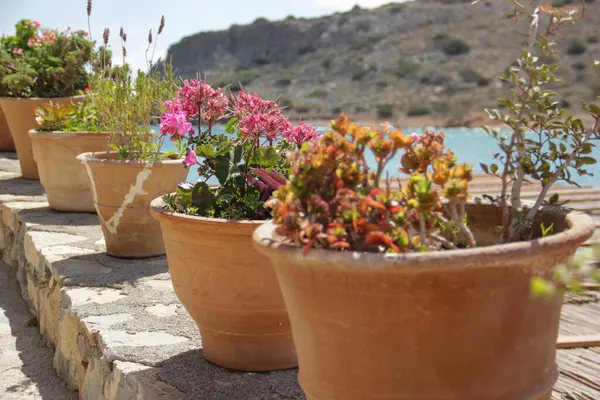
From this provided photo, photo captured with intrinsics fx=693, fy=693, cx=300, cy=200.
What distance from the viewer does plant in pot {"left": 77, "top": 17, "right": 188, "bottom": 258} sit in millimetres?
3137

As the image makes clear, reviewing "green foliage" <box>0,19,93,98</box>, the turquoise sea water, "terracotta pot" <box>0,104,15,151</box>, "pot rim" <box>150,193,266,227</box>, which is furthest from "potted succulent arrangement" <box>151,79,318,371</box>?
the turquoise sea water

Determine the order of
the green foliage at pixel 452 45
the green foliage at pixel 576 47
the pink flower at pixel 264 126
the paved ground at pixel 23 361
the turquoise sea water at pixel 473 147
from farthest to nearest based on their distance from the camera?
the green foliage at pixel 452 45 < the green foliage at pixel 576 47 < the turquoise sea water at pixel 473 147 < the paved ground at pixel 23 361 < the pink flower at pixel 264 126

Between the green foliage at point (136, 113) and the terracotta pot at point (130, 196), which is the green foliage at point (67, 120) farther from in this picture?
the terracotta pot at point (130, 196)

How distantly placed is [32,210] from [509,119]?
11.4 feet

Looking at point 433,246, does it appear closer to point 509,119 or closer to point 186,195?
point 509,119

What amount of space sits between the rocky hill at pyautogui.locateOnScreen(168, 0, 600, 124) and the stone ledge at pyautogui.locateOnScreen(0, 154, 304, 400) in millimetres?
22245

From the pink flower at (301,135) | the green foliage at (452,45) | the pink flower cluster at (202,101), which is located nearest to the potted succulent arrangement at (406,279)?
the pink flower at (301,135)

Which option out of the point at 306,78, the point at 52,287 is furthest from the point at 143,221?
the point at 306,78

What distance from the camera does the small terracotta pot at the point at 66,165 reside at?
4.08 m

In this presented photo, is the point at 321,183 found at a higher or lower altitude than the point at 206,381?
higher

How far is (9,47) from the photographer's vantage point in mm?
6570

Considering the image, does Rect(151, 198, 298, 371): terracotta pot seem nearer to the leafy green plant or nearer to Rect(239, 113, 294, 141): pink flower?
Rect(239, 113, 294, 141): pink flower

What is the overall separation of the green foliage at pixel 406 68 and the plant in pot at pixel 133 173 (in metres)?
32.5

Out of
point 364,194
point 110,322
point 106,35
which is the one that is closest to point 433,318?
point 364,194
